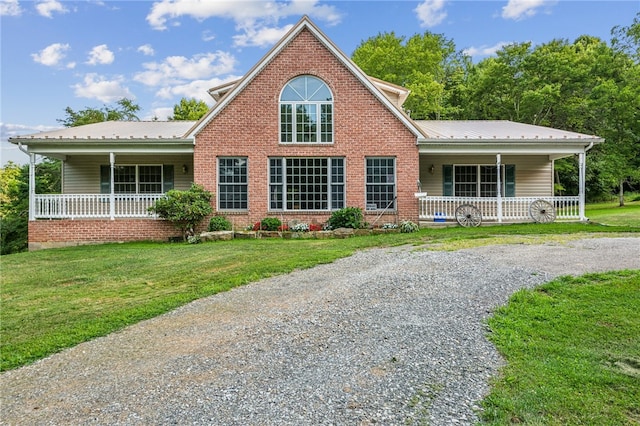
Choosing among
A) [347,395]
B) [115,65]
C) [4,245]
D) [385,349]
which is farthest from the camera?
[115,65]

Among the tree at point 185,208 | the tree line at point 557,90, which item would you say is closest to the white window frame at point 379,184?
the tree at point 185,208

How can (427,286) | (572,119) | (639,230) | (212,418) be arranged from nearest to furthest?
1. (212,418)
2. (427,286)
3. (639,230)
4. (572,119)

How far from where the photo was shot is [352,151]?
15.5m

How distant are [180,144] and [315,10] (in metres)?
12.7

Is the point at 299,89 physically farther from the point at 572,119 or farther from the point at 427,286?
the point at 572,119

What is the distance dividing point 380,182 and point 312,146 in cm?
292

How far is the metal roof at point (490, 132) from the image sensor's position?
1530 centimetres

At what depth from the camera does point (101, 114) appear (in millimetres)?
32188

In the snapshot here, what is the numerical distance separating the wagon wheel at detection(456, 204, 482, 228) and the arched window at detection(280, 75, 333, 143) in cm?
557

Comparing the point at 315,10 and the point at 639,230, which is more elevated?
the point at 315,10

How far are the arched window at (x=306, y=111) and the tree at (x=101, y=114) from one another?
70.6ft

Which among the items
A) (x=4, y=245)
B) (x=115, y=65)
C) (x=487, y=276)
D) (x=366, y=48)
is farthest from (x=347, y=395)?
(x=366, y=48)

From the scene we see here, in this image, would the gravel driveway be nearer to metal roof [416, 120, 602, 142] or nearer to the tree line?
metal roof [416, 120, 602, 142]

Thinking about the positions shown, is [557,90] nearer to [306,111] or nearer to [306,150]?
[306,111]
